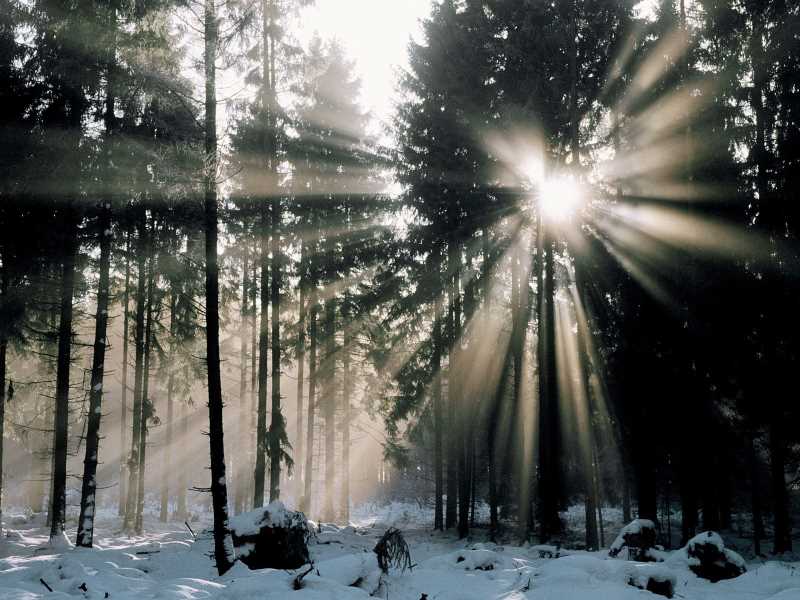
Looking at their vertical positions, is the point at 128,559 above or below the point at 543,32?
below

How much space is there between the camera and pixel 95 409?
43.4 feet

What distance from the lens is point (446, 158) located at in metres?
17.9

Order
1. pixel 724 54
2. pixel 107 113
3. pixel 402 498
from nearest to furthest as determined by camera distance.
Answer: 1. pixel 107 113
2. pixel 724 54
3. pixel 402 498

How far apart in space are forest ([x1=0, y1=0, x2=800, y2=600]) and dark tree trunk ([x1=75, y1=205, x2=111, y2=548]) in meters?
0.07

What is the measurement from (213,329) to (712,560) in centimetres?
997

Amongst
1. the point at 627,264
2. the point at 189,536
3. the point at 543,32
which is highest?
the point at 543,32

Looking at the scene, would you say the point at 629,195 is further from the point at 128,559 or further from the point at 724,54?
the point at 128,559

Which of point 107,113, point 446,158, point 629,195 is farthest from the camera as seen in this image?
point 446,158

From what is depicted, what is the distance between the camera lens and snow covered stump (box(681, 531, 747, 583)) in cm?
917

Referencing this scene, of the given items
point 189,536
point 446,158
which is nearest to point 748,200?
point 446,158

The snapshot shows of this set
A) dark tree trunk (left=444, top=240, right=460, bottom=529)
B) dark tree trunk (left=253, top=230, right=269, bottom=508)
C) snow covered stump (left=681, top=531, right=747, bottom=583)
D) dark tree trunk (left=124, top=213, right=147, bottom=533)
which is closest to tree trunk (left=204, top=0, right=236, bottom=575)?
dark tree trunk (left=253, top=230, right=269, bottom=508)

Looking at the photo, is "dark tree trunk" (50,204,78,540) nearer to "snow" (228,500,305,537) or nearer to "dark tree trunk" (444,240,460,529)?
"snow" (228,500,305,537)

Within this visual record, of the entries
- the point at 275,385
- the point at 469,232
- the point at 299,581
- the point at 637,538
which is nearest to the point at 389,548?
the point at 299,581

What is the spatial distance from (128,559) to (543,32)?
17.0 m
